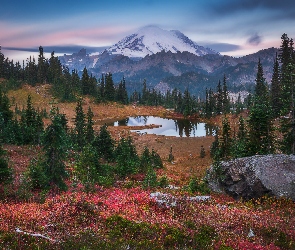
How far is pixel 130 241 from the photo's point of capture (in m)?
9.84

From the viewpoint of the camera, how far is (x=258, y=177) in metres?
18.4

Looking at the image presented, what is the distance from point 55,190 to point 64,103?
114 m

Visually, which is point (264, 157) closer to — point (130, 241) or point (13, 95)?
point (130, 241)

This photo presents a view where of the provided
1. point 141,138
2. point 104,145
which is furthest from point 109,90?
point 104,145

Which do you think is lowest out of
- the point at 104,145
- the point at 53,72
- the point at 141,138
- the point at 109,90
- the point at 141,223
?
the point at 141,138

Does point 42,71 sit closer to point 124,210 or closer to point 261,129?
point 261,129

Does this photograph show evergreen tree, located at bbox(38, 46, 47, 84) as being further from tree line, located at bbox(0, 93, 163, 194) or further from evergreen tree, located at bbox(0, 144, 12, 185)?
evergreen tree, located at bbox(0, 144, 12, 185)

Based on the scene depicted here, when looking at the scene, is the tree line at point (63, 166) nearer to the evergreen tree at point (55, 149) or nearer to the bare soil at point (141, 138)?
the evergreen tree at point (55, 149)

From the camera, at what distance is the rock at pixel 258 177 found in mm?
17766

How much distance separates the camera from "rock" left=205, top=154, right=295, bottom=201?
58.3ft

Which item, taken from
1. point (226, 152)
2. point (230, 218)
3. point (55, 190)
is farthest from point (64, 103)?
point (230, 218)

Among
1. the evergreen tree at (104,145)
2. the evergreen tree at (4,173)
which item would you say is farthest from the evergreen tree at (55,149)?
the evergreen tree at (104,145)

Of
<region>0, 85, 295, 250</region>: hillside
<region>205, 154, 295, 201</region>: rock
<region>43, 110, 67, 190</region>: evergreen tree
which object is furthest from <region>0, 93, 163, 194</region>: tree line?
<region>205, 154, 295, 201</region>: rock

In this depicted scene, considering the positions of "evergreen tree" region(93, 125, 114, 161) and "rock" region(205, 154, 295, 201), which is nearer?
"rock" region(205, 154, 295, 201)
